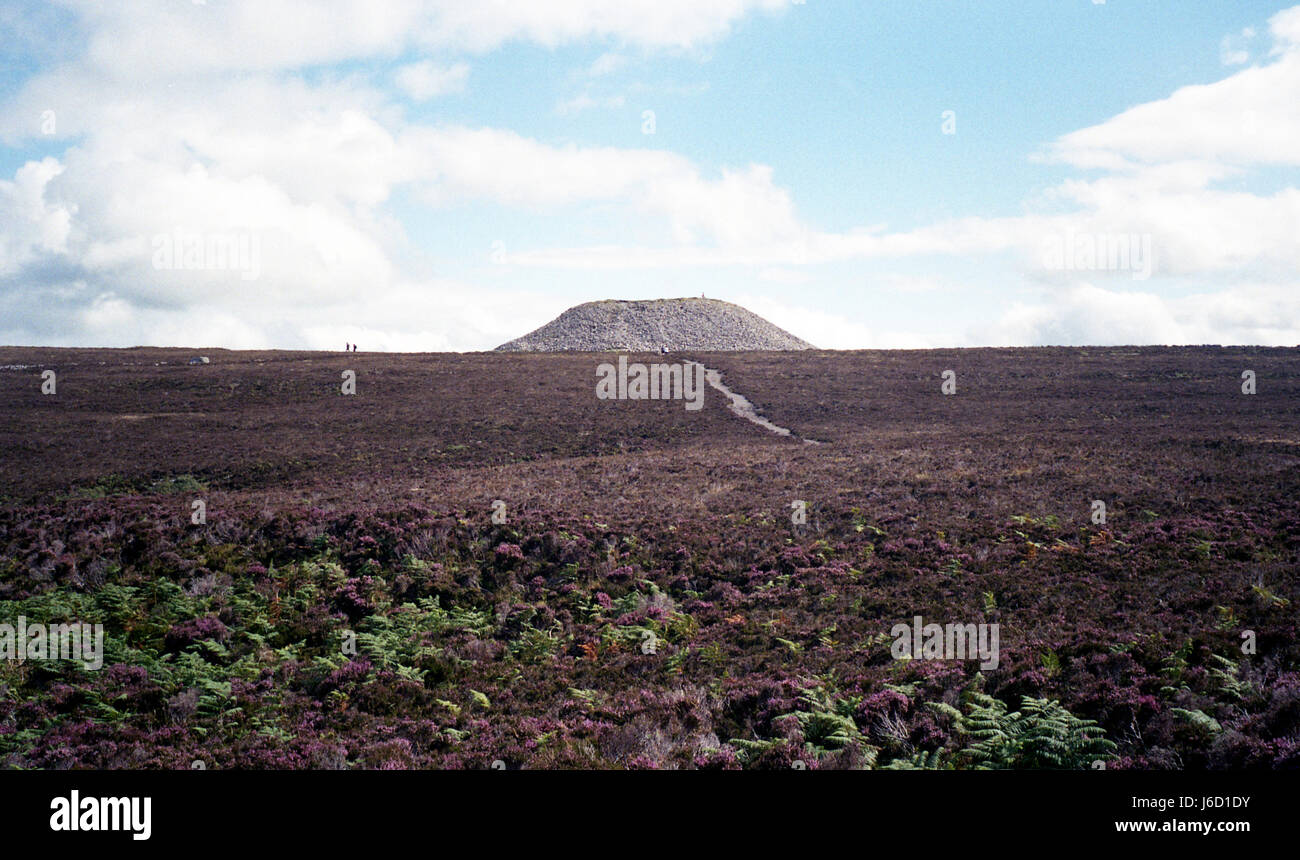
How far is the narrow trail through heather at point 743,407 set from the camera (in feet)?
140

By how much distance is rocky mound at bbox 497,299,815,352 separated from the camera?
10462cm

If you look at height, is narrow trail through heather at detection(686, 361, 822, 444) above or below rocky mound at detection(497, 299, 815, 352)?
below

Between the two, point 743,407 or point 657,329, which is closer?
point 743,407

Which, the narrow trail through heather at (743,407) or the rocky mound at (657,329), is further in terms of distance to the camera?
the rocky mound at (657,329)

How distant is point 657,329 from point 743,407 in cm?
5976

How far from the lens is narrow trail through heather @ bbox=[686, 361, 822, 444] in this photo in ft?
140

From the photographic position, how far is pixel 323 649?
40.2ft

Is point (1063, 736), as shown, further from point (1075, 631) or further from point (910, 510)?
point (910, 510)

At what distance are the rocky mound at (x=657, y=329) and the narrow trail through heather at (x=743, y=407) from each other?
3508 centimetres

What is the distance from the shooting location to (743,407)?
51.7 m

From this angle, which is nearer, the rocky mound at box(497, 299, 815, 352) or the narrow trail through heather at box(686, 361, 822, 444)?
the narrow trail through heather at box(686, 361, 822, 444)

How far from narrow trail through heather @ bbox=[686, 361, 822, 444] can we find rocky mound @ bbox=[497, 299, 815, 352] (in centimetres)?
3508
